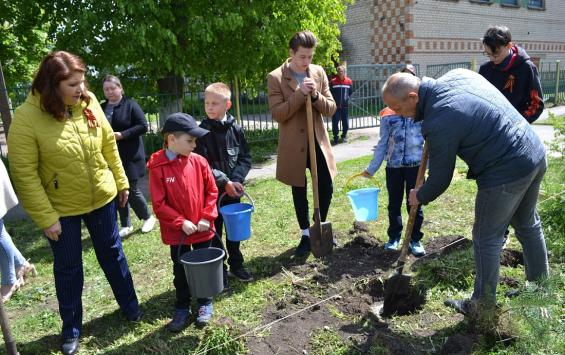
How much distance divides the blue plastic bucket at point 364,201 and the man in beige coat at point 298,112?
27 cm

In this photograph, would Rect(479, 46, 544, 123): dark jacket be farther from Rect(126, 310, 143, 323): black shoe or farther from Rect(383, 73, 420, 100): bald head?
Rect(126, 310, 143, 323): black shoe

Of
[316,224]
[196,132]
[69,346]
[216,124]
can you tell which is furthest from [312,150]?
[69,346]

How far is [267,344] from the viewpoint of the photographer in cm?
298

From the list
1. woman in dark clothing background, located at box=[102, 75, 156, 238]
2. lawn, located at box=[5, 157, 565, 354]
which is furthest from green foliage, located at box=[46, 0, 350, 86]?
lawn, located at box=[5, 157, 565, 354]

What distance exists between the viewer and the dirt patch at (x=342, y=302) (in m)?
2.98

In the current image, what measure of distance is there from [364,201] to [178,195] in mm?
1739

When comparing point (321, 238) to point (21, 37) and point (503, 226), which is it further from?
point (21, 37)

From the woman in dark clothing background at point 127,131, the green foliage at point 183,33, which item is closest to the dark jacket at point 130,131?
the woman in dark clothing background at point 127,131

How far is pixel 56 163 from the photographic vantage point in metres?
2.87

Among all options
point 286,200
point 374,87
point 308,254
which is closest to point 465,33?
point 374,87

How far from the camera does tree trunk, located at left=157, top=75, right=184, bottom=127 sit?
31.4 ft

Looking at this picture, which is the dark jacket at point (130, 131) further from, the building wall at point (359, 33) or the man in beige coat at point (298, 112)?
the building wall at point (359, 33)

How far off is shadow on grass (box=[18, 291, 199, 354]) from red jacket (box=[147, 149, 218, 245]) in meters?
0.63

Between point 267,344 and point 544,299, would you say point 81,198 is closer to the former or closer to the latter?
point 267,344
